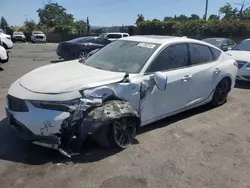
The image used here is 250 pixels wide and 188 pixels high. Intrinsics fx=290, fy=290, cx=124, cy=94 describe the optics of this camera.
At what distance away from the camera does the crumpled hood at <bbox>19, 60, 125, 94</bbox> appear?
3.81 meters

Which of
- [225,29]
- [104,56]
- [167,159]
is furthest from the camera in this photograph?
[225,29]

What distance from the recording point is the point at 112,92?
13.2 ft

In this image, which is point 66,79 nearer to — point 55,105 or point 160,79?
point 55,105

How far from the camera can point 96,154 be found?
13.1ft

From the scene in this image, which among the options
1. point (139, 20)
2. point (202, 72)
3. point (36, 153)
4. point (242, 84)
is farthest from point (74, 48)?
point (139, 20)

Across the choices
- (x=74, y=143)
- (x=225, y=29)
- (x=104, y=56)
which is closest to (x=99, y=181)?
(x=74, y=143)

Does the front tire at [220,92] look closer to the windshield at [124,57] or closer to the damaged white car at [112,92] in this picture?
the damaged white car at [112,92]

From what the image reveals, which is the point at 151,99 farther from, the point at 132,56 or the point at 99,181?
the point at 99,181

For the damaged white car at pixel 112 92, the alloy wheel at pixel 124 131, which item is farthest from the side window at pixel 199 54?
the alloy wheel at pixel 124 131

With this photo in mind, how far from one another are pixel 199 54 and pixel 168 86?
1.35 metres

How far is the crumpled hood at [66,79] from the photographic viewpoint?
3.81 metres

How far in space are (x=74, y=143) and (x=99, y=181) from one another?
635 millimetres

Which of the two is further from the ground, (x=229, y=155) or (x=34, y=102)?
(x=34, y=102)

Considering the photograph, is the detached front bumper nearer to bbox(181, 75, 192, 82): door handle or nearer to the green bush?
bbox(181, 75, 192, 82): door handle
